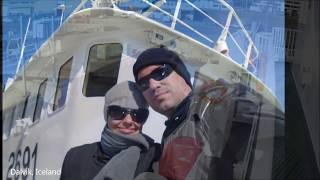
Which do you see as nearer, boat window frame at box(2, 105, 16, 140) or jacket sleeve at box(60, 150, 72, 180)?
jacket sleeve at box(60, 150, 72, 180)

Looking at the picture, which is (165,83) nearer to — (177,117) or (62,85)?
(177,117)

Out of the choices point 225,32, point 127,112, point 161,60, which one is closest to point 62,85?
point 127,112

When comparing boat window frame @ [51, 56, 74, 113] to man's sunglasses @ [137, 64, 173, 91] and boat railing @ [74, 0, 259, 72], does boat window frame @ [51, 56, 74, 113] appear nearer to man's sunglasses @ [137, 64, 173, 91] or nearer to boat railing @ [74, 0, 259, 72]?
man's sunglasses @ [137, 64, 173, 91]

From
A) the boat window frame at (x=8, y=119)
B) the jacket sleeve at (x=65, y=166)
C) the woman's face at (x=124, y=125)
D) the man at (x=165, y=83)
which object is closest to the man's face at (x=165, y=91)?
the man at (x=165, y=83)

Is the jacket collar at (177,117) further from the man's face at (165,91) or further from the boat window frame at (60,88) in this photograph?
the boat window frame at (60,88)

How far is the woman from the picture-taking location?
97.4 inches

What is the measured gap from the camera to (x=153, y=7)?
2.44m

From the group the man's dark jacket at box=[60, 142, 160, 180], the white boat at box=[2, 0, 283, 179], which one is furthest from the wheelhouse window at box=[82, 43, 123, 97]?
the man's dark jacket at box=[60, 142, 160, 180]

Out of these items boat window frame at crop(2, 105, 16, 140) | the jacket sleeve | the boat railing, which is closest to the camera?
the boat railing

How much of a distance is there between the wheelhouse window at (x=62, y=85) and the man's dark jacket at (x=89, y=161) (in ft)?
0.66

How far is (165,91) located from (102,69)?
27 centimetres

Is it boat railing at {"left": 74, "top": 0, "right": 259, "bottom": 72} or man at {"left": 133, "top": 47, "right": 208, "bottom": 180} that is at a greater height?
boat railing at {"left": 74, "top": 0, "right": 259, "bottom": 72}

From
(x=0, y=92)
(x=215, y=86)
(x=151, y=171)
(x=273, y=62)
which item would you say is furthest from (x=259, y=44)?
(x=0, y=92)

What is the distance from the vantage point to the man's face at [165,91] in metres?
2.46
